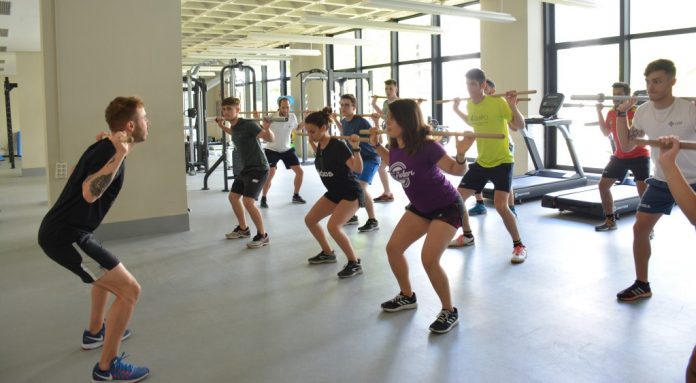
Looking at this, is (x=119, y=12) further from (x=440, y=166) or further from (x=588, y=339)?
(x=588, y=339)

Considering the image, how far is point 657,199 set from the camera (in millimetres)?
3020

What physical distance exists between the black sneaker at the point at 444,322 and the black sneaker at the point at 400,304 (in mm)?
305

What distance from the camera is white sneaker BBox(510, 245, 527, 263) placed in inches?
163

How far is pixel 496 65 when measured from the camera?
8805 millimetres

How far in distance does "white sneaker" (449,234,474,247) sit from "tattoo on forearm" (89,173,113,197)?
9.98 feet

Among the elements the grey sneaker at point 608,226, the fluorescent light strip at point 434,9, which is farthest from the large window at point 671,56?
the grey sneaker at point 608,226

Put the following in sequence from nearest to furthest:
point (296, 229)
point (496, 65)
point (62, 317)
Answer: point (62, 317) < point (296, 229) < point (496, 65)

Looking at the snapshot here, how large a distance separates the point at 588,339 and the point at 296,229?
3284 millimetres

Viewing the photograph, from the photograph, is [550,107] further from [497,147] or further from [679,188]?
[679,188]

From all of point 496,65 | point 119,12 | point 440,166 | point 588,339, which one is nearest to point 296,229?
point 119,12

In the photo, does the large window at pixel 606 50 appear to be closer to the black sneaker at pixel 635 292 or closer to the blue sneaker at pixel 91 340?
the black sneaker at pixel 635 292

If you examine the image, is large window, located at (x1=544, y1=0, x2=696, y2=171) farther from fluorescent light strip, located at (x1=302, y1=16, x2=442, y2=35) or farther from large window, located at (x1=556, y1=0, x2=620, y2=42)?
fluorescent light strip, located at (x1=302, y1=16, x2=442, y2=35)

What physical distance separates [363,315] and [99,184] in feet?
5.20

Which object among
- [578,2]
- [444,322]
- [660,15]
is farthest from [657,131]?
[660,15]
